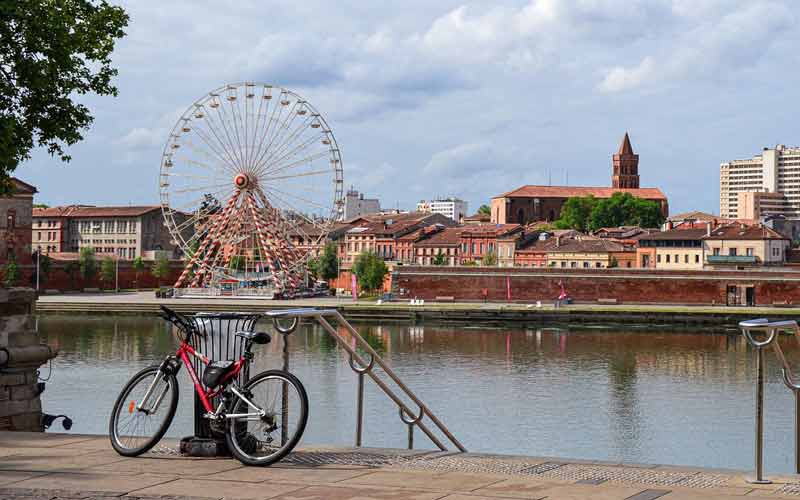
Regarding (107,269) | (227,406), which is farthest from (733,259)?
(227,406)

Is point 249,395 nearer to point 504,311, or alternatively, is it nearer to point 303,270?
point 504,311

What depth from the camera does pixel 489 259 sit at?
353 feet

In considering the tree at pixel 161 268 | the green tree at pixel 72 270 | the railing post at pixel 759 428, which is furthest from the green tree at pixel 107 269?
the railing post at pixel 759 428

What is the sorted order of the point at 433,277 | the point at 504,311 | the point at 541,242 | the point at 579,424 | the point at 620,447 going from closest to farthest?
the point at 620,447 < the point at 579,424 < the point at 504,311 < the point at 433,277 < the point at 541,242

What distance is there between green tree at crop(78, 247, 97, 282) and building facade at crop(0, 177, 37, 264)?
9.49 m

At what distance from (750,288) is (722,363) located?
33383 millimetres

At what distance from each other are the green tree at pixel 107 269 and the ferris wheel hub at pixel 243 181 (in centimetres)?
2964

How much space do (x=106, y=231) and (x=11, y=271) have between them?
1505 inches

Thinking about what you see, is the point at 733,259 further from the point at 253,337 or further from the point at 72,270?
the point at 253,337

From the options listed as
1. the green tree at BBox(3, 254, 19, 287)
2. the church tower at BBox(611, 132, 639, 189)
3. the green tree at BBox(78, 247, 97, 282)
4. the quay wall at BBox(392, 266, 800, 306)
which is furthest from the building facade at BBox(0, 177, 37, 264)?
the church tower at BBox(611, 132, 639, 189)

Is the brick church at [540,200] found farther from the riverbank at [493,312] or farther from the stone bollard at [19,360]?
the stone bollard at [19,360]

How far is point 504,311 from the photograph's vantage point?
68125 mm

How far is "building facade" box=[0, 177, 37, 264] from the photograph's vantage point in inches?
3204

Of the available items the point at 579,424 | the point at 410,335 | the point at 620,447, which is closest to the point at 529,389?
the point at 579,424
